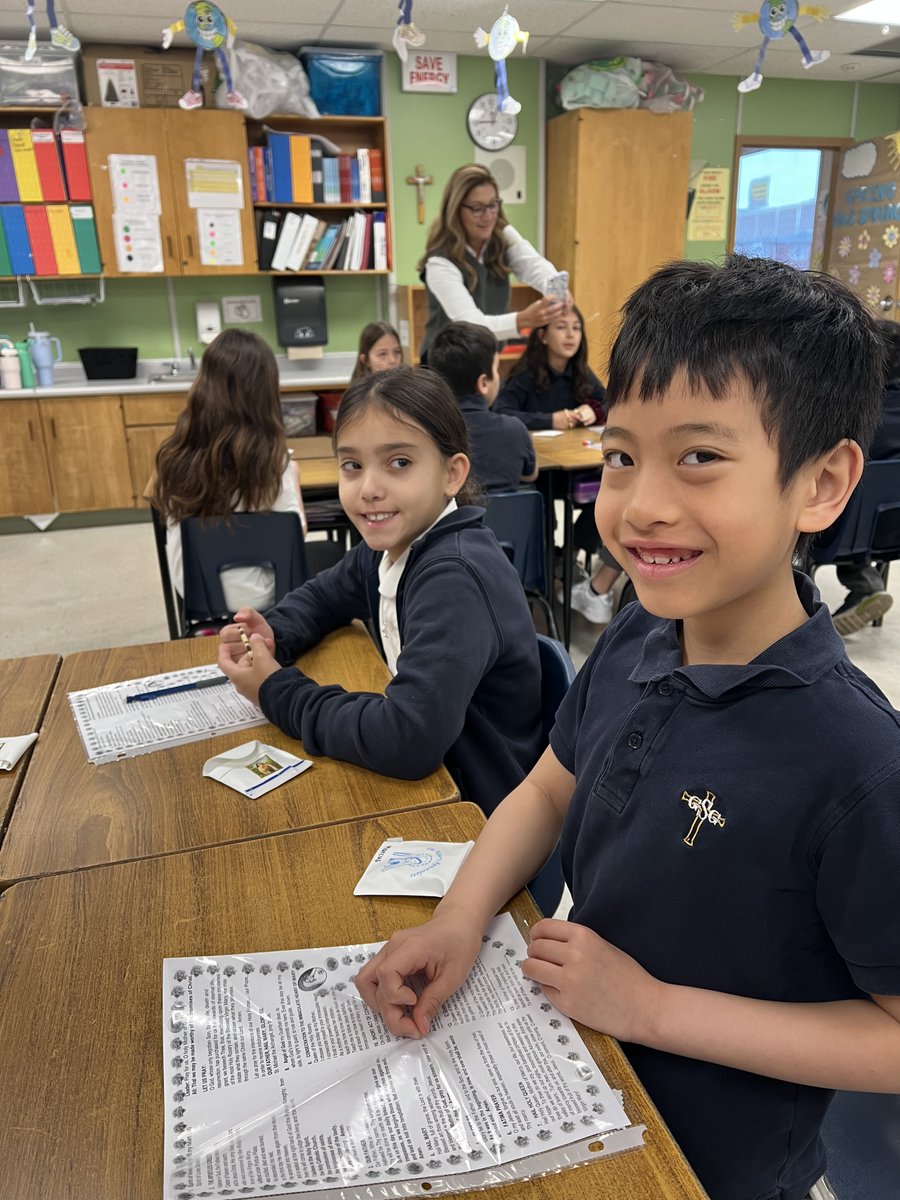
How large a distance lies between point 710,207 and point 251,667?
20.3 ft

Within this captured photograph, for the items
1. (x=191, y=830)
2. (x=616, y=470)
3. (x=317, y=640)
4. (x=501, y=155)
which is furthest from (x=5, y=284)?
(x=616, y=470)

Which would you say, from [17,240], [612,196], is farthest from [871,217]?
[17,240]

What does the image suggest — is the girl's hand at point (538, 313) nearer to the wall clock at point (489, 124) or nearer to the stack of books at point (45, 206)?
the wall clock at point (489, 124)

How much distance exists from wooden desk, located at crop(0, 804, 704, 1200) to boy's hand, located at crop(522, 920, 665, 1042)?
2 centimetres

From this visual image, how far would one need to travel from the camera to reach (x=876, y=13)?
476 centimetres

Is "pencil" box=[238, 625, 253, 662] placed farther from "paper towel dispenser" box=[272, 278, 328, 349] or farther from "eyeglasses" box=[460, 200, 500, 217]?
"paper towel dispenser" box=[272, 278, 328, 349]

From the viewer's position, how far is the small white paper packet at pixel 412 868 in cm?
88

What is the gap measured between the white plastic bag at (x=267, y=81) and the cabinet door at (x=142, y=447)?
1.84m

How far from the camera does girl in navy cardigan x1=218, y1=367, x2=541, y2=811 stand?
1135mm

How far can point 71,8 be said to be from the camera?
425 cm

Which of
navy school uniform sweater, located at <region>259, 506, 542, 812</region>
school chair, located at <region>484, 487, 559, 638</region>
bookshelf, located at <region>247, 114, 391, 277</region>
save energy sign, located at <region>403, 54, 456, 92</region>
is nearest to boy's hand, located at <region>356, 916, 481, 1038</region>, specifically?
navy school uniform sweater, located at <region>259, 506, 542, 812</region>

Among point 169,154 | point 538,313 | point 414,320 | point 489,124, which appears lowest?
point 414,320

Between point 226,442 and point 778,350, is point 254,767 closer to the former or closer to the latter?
point 778,350

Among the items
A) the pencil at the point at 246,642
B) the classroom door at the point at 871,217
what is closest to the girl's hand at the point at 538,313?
the pencil at the point at 246,642
